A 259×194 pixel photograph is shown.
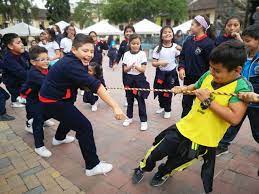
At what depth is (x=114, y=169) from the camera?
337 centimetres

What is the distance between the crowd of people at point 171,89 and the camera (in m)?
2.17

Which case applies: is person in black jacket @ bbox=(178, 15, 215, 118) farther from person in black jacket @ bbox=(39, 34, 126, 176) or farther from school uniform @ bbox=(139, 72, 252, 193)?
person in black jacket @ bbox=(39, 34, 126, 176)

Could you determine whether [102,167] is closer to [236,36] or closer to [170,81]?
[170,81]

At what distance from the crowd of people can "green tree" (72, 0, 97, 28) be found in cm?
5783

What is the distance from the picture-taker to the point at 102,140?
4.25m

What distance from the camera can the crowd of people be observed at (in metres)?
2.17

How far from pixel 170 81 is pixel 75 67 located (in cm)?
266

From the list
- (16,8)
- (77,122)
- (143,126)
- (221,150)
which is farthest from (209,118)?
(16,8)

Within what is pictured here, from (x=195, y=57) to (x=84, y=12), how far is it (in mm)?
61041

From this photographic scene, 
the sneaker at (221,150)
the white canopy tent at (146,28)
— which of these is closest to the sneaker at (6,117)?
the sneaker at (221,150)

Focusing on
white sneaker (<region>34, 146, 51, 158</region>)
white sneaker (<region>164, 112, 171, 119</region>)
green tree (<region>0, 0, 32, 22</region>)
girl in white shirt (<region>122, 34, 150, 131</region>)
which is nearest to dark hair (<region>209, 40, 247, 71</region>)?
girl in white shirt (<region>122, 34, 150, 131</region>)

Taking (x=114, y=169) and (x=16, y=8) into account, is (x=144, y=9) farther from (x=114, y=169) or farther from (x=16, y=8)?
(x=114, y=169)

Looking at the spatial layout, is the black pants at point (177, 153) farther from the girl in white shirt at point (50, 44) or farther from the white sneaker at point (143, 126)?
the girl in white shirt at point (50, 44)

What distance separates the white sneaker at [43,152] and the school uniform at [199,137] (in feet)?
5.77
